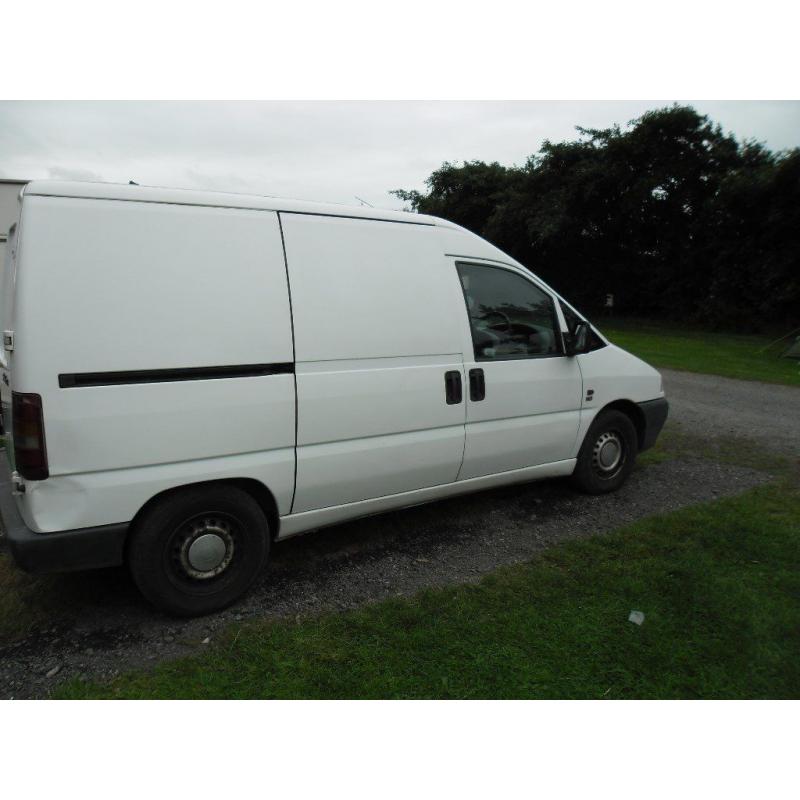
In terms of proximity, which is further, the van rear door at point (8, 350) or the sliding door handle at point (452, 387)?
the sliding door handle at point (452, 387)

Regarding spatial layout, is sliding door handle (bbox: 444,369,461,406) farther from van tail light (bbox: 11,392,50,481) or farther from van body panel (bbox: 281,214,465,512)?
van tail light (bbox: 11,392,50,481)

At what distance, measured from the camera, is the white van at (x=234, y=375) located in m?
2.76

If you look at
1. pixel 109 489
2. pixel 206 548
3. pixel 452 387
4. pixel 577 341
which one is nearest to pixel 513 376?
pixel 452 387

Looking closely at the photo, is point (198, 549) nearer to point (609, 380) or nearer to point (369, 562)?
point (369, 562)

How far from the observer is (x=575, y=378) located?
15.0 feet

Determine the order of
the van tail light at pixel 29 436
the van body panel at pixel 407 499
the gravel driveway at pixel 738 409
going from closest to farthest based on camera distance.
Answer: the van tail light at pixel 29 436, the van body panel at pixel 407 499, the gravel driveway at pixel 738 409

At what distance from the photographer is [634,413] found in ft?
16.9

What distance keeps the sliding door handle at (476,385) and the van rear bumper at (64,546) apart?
2.16m

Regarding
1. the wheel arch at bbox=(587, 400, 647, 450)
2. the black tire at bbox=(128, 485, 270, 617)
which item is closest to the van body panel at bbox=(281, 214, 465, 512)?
the black tire at bbox=(128, 485, 270, 617)

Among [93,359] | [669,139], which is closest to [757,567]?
[93,359]

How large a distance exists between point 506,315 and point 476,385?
0.61 m

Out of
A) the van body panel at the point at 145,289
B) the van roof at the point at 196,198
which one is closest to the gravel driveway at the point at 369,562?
the van body panel at the point at 145,289

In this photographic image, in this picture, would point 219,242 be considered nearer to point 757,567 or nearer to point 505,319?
point 505,319

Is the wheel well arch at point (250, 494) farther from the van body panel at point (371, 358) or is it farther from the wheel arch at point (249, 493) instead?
the van body panel at point (371, 358)
